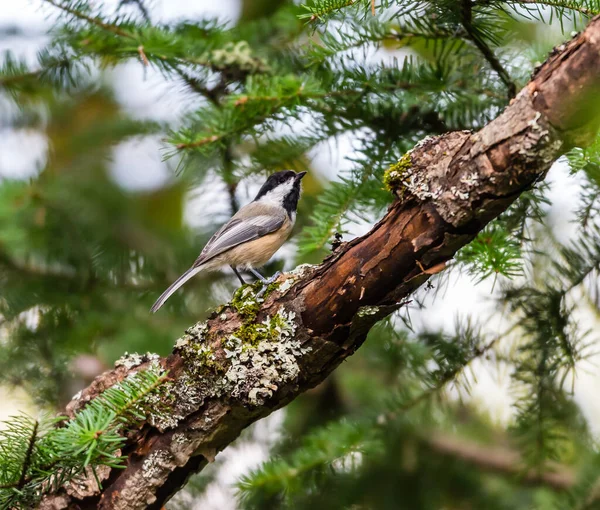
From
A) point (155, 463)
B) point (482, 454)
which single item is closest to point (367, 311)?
point (155, 463)

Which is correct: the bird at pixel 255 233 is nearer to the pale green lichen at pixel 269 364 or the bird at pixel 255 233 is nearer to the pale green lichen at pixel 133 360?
the pale green lichen at pixel 133 360

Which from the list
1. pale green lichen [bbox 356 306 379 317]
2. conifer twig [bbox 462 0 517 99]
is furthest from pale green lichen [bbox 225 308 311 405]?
conifer twig [bbox 462 0 517 99]

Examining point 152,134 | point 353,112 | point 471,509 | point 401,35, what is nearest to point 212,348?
point 353,112

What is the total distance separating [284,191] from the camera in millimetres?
2928

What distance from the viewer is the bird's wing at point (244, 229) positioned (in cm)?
265

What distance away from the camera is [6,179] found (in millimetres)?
3135

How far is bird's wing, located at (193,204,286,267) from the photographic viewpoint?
2646 mm

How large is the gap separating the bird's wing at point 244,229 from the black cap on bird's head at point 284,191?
0.23 feet

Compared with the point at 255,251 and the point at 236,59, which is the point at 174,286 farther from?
the point at 236,59

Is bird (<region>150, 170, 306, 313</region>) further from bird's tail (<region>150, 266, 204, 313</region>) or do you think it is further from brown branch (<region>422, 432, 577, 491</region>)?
brown branch (<region>422, 432, 577, 491</region>)

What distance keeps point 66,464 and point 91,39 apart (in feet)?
5.18

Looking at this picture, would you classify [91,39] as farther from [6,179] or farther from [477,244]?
[477,244]

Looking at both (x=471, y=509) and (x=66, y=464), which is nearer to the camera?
(x=66, y=464)

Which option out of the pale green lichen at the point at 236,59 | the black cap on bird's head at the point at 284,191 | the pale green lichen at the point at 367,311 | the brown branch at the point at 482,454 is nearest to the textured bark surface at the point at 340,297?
the pale green lichen at the point at 367,311
